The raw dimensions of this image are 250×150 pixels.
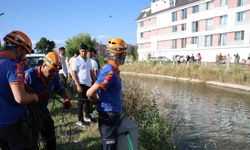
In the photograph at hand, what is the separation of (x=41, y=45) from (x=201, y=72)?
61.5 metres

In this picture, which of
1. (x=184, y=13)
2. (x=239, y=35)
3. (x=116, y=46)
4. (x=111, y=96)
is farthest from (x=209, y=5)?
(x=111, y=96)

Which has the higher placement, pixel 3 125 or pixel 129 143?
pixel 3 125

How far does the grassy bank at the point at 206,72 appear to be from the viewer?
843 inches

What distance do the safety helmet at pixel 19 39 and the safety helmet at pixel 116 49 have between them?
3.24ft

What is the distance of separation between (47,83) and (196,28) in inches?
1687

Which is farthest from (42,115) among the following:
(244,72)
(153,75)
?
(153,75)

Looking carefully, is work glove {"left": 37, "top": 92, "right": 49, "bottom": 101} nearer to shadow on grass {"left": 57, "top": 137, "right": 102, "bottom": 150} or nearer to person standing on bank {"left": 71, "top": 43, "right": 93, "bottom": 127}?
shadow on grass {"left": 57, "top": 137, "right": 102, "bottom": 150}

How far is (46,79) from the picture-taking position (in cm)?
404

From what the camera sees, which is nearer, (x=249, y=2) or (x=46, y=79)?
(x=46, y=79)

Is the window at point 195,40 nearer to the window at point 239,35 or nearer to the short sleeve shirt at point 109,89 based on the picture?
the window at point 239,35

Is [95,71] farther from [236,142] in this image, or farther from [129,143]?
[236,142]

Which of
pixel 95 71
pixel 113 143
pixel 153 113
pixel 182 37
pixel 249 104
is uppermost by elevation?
pixel 182 37

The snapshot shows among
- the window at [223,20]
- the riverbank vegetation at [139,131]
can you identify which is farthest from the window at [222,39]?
the riverbank vegetation at [139,131]

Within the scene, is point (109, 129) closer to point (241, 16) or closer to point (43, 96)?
point (43, 96)
